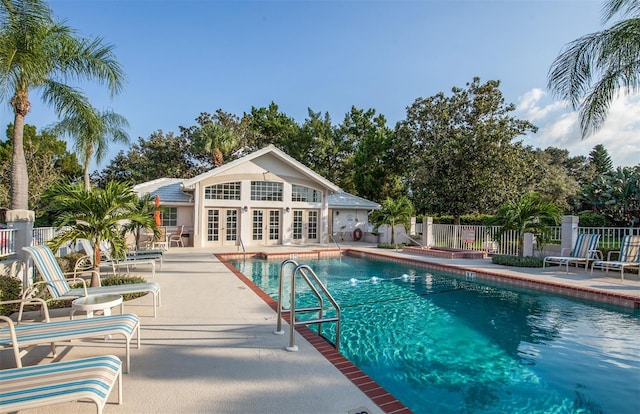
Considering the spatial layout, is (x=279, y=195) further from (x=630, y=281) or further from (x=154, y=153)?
(x=154, y=153)

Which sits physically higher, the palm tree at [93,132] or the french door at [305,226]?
the palm tree at [93,132]

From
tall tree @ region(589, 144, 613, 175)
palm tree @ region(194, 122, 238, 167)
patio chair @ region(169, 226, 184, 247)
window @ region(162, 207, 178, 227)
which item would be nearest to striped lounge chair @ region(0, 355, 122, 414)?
patio chair @ region(169, 226, 184, 247)

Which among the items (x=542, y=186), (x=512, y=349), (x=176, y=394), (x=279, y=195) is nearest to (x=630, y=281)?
(x=512, y=349)

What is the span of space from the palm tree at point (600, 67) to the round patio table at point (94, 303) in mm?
12827

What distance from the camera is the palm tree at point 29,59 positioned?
28.8 feet

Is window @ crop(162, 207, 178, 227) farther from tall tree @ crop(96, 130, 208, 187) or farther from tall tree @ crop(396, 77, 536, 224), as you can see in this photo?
tall tree @ crop(396, 77, 536, 224)

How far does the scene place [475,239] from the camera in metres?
17.3

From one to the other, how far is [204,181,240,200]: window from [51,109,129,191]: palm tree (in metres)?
5.93

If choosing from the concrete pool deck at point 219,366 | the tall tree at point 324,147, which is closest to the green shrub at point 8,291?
the concrete pool deck at point 219,366

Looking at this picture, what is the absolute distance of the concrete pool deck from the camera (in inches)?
128

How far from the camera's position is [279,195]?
22.1 m

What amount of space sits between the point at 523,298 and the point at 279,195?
1554 centimetres

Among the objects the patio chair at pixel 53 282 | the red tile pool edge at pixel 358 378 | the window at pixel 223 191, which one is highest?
the window at pixel 223 191

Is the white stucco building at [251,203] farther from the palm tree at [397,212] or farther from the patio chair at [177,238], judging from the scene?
the palm tree at [397,212]
